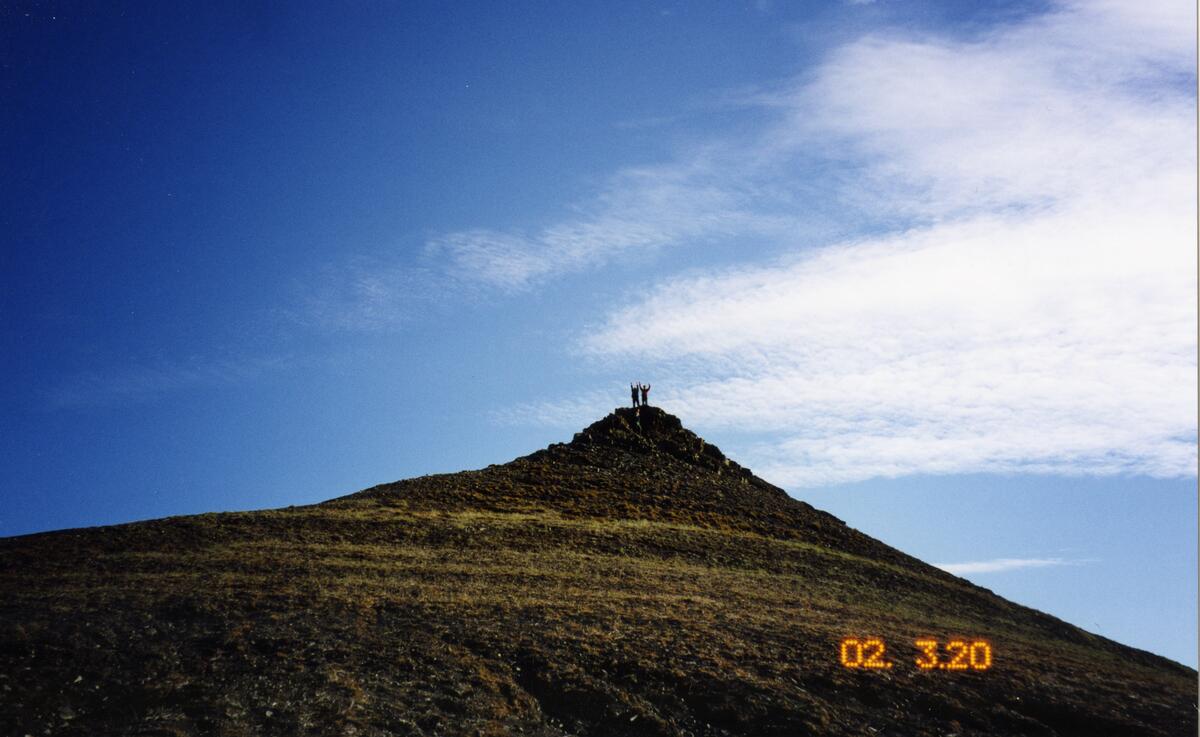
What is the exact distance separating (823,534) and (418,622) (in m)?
19.0

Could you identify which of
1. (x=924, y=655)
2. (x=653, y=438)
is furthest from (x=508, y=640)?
(x=653, y=438)

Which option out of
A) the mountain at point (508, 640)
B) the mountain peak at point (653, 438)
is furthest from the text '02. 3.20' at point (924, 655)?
the mountain peak at point (653, 438)

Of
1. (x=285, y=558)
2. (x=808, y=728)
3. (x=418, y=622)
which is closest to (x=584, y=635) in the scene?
(x=418, y=622)

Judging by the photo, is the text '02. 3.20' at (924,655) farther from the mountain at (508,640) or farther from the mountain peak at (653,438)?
the mountain peak at (653,438)

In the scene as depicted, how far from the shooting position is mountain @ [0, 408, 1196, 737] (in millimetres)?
12883

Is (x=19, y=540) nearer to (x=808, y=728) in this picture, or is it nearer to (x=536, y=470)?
(x=536, y=470)

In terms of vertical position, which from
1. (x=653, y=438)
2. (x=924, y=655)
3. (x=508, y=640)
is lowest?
(x=924, y=655)

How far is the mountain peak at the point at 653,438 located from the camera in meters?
38.3

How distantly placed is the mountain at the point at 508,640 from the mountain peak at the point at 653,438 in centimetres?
1077

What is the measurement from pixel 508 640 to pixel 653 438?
2464 centimetres

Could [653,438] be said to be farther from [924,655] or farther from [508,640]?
[508,640]

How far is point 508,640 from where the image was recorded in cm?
1541

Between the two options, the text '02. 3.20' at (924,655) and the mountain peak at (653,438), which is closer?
the text '02. 3.20' at (924,655)

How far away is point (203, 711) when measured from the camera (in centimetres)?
1230
